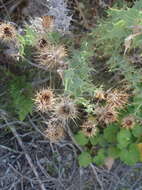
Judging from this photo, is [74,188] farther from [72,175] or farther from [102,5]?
[102,5]

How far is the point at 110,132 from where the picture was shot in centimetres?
170

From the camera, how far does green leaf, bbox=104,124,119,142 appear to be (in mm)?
1696

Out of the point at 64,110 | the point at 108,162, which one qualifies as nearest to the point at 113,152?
the point at 108,162

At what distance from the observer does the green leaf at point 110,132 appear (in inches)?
66.8

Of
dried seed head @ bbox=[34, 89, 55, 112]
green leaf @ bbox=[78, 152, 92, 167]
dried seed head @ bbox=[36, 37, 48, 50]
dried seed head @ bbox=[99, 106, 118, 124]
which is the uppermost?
dried seed head @ bbox=[36, 37, 48, 50]

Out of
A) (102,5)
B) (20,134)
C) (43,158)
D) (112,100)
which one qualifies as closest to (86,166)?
(43,158)

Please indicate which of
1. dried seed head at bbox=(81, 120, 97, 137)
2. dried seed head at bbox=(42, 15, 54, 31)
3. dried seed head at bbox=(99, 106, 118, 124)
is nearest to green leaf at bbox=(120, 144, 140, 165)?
dried seed head at bbox=(81, 120, 97, 137)

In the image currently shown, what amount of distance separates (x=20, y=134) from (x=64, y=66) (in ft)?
2.36

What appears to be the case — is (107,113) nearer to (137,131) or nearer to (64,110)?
(64,110)

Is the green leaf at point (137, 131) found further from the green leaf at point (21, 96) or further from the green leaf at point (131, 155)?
the green leaf at point (21, 96)

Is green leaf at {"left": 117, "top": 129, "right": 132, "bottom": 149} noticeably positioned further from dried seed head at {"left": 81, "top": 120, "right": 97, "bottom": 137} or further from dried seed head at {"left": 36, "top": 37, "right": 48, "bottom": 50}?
dried seed head at {"left": 36, "top": 37, "right": 48, "bottom": 50}

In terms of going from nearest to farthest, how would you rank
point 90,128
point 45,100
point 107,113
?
point 45,100
point 107,113
point 90,128

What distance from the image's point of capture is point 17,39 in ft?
3.87

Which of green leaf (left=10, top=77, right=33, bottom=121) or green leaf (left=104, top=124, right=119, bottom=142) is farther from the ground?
green leaf (left=10, top=77, right=33, bottom=121)
